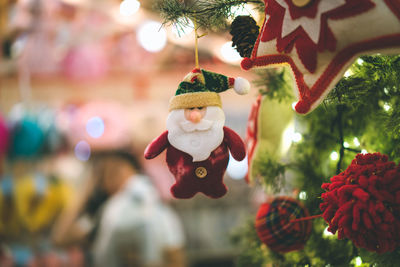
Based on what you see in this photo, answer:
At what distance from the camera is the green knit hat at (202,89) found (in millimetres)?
608

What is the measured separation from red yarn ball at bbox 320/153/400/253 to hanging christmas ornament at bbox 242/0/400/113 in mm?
110

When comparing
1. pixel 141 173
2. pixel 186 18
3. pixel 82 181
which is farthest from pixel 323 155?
pixel 82 181

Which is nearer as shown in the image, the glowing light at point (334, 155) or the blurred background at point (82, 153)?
the glowing light at point (334, 155)

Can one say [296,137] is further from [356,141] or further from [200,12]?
[200,12]

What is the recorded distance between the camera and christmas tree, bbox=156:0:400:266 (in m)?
0.62

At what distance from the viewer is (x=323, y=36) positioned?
0.50m

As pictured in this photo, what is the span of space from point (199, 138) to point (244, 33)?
18cm

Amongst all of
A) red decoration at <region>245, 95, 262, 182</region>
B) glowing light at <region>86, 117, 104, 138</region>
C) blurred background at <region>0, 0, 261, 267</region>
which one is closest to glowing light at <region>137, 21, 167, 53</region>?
blurred background at <region>0, 0, 261, 267</region>

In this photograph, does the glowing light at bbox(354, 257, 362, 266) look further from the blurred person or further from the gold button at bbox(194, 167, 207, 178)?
the blurred person

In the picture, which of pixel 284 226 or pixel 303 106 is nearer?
pixel 303 106

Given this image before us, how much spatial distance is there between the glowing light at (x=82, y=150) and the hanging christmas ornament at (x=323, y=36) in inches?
69.3

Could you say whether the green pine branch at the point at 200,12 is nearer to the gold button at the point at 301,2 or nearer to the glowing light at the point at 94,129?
the gold button at the point at 301,2

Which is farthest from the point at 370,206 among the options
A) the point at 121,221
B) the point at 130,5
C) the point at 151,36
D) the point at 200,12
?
the point at 151,36

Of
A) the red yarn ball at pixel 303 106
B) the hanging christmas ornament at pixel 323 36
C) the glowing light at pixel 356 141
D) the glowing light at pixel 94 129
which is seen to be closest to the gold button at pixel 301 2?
the hanging christmas ornament at pixel 323 36
